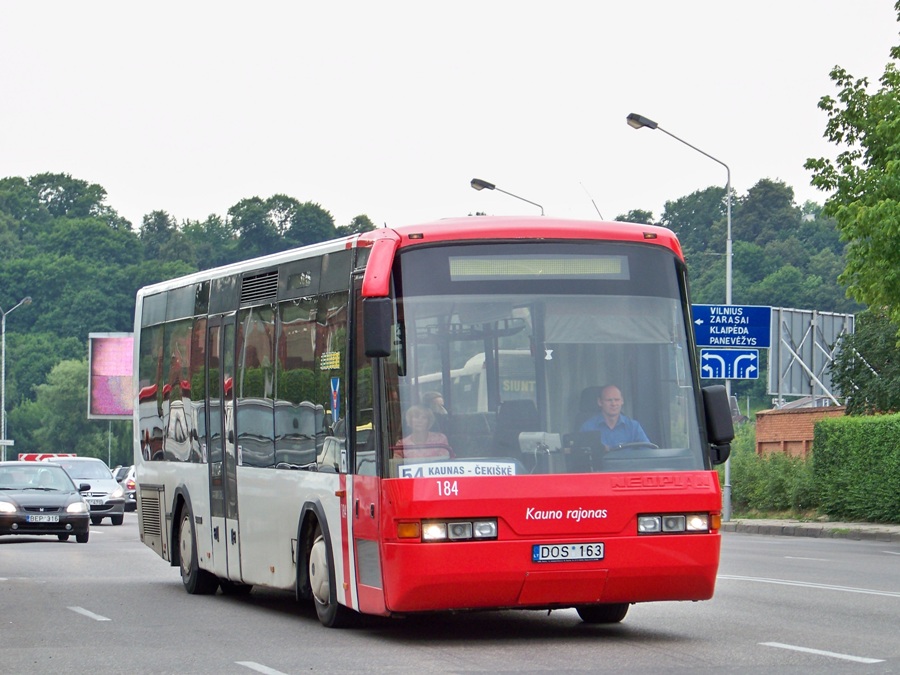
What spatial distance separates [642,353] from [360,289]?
201 centimetres

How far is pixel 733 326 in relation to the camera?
3716cm

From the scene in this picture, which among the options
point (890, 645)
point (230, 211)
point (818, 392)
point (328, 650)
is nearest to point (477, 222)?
point (328, 650)

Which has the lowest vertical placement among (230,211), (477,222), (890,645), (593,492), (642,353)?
(890,645)

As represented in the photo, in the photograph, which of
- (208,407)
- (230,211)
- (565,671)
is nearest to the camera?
(565,671)

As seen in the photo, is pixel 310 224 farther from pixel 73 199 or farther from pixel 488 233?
pixel 488 233

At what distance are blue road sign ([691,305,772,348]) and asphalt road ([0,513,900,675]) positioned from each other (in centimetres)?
1726

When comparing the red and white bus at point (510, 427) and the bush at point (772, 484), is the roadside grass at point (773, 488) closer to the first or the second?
the bush at point (772, 484)

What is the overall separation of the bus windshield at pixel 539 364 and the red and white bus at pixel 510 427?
0.01 metres

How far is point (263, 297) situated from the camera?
1549 centimetres

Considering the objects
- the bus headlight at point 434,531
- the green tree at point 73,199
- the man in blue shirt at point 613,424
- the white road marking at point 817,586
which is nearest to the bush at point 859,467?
the white road marking at point 817,586

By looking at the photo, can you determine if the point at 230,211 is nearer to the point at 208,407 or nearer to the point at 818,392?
the point at 818,392

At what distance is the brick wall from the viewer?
46562mm

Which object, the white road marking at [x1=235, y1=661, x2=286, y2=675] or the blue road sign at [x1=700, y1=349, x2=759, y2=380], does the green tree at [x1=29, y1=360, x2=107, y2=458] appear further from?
the white road marking at [x1=235, y1=661, x2=286, y2=675]

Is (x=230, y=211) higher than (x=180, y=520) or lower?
higher
